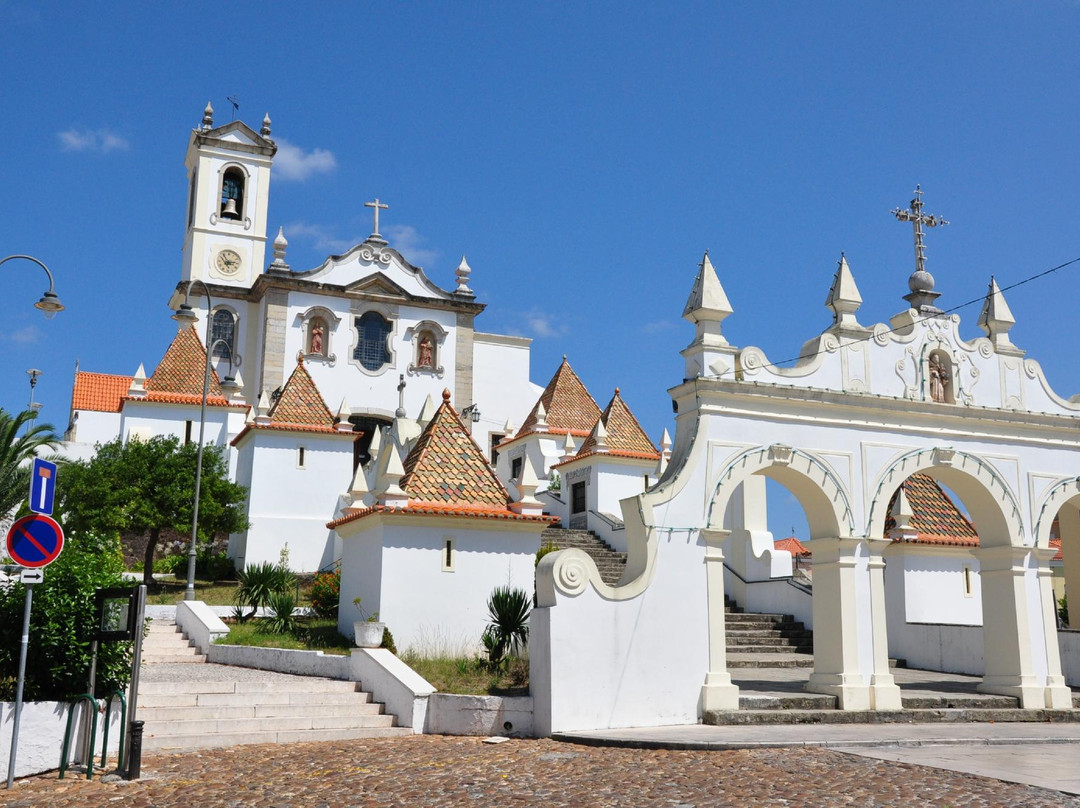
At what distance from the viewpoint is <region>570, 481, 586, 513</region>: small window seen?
30.0 metres

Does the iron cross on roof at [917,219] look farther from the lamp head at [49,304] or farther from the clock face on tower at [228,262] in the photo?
the clock face on tower at [228,262]

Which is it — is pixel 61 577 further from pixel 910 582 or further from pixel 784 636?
pixel 910 582

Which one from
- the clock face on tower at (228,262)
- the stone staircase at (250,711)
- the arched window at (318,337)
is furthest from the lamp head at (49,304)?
the clock face on tower at (228,262)

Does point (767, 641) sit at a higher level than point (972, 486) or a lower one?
lower

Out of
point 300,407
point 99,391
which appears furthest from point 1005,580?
point 99,391

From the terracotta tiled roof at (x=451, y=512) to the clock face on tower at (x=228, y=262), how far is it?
1129 inches

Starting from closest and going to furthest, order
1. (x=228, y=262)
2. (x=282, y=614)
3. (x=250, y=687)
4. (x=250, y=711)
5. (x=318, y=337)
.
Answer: (x=250, y=711)
(x=250, y=687)
(x=282, y=614)
(x=318, y=337)
(x=228, y=262)

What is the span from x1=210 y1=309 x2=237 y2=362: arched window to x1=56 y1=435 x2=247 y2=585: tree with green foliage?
13018 millimetres

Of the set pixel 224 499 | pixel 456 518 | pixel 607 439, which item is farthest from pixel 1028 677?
pixel 224 499

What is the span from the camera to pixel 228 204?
152ft

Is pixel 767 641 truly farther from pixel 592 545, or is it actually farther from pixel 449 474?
pixel 449 474

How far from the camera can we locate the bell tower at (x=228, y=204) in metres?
45.0

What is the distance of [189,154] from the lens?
48656 mm

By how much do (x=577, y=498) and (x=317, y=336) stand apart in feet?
49.4
